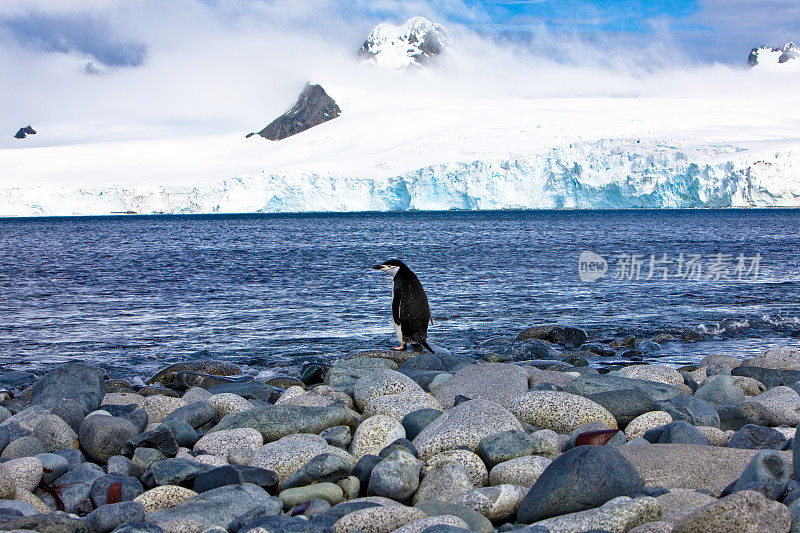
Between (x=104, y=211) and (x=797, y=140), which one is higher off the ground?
(x=797, y=140)

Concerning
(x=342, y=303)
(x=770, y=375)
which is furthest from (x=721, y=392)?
(x=342, y=303)

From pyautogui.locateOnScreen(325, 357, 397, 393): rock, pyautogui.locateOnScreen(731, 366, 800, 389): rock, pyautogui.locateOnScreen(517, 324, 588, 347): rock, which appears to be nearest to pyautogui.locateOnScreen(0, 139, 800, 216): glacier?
pyautogui.locateOnScreen(517, 324, 588, 347): rock

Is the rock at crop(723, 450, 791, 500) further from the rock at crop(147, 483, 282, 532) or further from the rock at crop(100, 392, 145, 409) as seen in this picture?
the rock at crop(100, 392, 145, 409)

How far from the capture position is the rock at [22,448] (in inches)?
171

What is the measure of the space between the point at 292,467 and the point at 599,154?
183 ft

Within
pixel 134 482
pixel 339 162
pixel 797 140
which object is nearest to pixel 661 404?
pixel 134 482

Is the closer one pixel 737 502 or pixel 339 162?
pixel 737 502

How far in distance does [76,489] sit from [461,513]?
2.08m

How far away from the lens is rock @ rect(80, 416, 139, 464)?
14.9ft

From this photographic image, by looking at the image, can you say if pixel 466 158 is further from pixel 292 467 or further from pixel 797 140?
pixel 292 467

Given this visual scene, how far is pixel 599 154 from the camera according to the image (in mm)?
56500

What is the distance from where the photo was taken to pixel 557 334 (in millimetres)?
10734

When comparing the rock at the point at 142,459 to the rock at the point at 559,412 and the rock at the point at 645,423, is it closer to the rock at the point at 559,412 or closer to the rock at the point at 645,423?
the rock at the point at 559,412

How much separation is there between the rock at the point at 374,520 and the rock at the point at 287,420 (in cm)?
158
